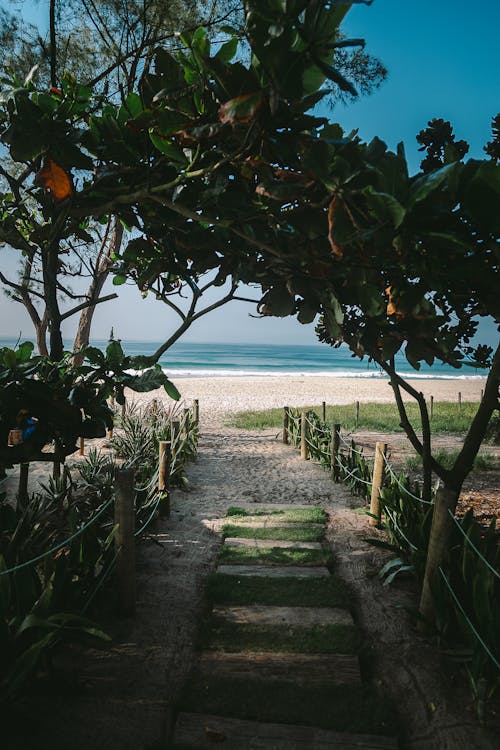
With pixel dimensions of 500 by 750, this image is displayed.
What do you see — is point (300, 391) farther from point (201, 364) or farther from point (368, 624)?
point (201, 364)

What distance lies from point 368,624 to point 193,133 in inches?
108

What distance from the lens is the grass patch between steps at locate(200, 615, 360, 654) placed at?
2.44 m

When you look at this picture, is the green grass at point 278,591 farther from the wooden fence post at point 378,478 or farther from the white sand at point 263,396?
the white sand at point 263,396

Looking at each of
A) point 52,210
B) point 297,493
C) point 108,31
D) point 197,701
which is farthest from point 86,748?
point 108,31

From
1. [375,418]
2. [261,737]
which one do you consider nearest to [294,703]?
[261,737]

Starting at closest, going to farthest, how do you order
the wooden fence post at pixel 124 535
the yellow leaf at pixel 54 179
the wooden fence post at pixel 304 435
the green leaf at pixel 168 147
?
the green leaf at pixel 168 147, the yellow leaf at pixel 54 179, the wooden fence post at pixel 124 535, the wooden fence post at pixel 304 435

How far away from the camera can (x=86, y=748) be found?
5.94ft

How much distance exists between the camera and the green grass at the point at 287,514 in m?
4.55

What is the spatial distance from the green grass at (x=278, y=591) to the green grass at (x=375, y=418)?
856 centimetres

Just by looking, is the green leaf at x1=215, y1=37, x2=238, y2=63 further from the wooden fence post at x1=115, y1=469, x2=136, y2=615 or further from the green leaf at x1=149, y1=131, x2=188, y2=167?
the wooden fence post at x1=115, y1=469, x2=136, y2=615

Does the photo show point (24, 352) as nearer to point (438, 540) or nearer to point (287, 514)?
point (438, 540)

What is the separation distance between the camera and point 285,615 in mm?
2752

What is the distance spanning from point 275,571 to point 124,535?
1.17 meters

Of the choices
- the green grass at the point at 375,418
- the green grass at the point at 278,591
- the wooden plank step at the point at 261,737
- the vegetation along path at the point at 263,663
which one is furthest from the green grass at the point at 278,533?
the green grass at the point at 375,418
